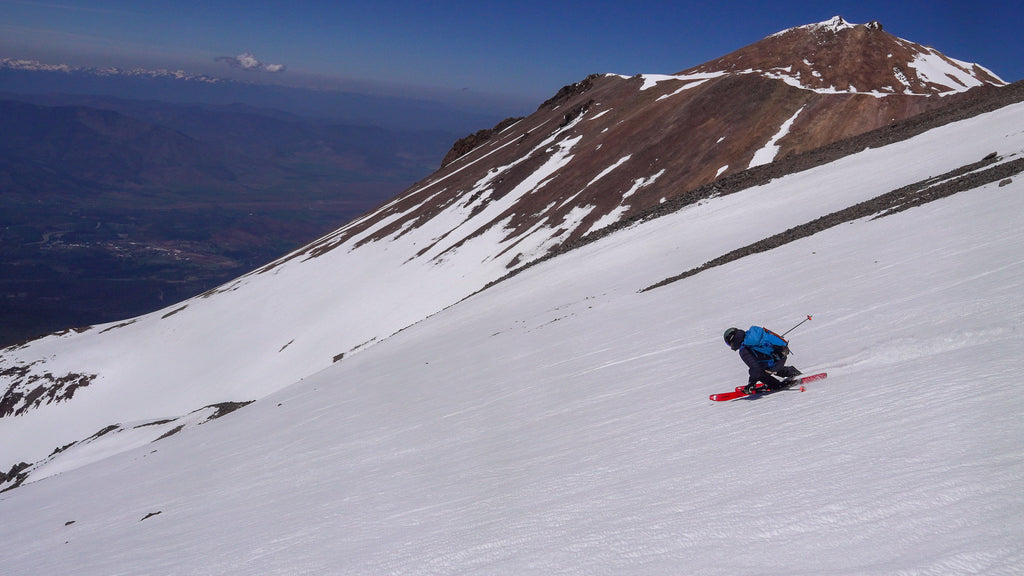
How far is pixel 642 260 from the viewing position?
96.9 feet

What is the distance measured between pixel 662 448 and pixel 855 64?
5184 cm

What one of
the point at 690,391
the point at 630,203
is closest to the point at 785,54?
the point at 630,203

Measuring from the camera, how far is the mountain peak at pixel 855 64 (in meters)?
49.6

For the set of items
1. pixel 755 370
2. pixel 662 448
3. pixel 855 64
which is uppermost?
pixel 855 64

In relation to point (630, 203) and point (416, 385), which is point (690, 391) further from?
point (630, 203)

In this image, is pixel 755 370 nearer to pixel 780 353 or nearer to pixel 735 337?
pixel 780 353

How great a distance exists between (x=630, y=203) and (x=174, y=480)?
A: 108ft

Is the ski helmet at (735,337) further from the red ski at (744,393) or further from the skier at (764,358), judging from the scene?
the red ski at (744,393)

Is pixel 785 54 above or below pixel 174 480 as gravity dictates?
above

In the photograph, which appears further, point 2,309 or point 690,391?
point 2,309

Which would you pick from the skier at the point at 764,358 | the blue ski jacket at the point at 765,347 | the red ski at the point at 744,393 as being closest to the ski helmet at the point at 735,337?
the skier at the point at 764,358

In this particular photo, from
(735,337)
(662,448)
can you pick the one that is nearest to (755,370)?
(735,337)

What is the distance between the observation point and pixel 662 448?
9.07 metres

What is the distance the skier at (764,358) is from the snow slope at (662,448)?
24.2 inches
